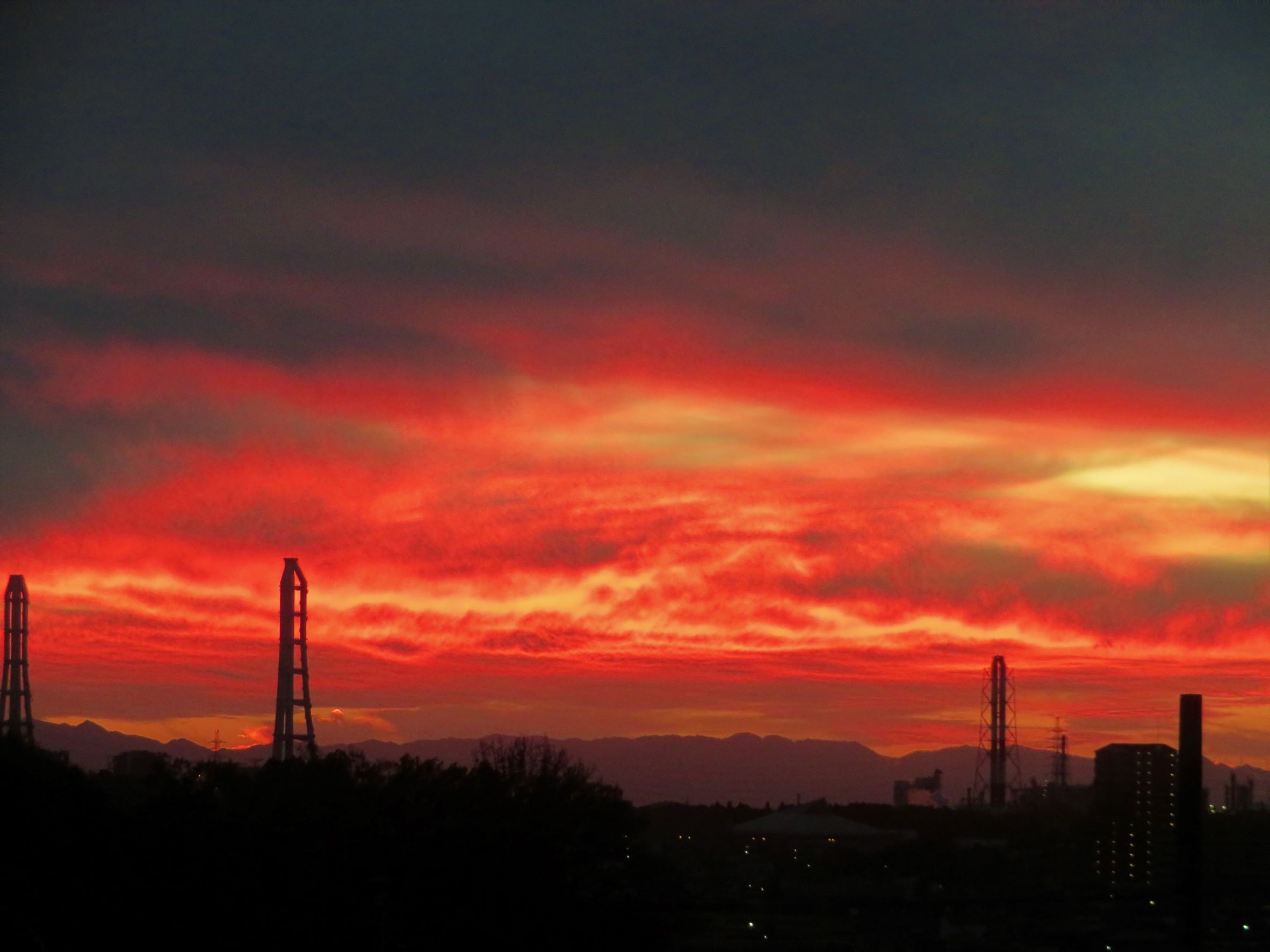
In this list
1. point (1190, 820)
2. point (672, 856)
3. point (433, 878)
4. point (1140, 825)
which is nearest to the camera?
point (1190, 820)

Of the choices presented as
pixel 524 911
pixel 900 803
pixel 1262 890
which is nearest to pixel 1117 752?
pixel 524 911

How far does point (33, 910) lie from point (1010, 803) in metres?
107

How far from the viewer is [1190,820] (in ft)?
52.6

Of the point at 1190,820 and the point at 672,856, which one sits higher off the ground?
the point at 1190,820

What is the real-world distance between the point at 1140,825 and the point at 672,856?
4729cm

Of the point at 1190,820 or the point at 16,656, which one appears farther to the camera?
the point at 16,656

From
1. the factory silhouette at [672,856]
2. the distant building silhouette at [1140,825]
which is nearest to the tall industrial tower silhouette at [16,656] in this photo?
the factory silhouette at [672,856]

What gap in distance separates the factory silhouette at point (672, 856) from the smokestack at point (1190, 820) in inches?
1.1

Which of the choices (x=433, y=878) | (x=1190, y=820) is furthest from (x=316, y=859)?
(x=1190, y=820)

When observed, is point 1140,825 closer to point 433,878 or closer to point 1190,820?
point 1190,820

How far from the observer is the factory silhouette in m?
20.1

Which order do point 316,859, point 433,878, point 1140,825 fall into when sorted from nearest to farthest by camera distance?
point 1140,825
point 316,859
point 433,878

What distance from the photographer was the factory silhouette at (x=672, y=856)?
65.9 feet

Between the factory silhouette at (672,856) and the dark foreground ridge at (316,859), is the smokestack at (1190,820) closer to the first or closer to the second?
the factory silhouette at (672,856)
